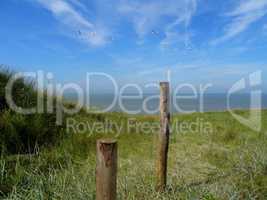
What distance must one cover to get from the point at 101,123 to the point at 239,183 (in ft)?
16.7

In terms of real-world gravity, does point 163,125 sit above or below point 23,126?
above

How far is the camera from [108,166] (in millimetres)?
2371

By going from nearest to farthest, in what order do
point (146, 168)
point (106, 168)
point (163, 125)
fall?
point (106, 168)
point (163, 125)
point (146, 168)

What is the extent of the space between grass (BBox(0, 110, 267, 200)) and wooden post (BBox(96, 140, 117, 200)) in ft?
4.32

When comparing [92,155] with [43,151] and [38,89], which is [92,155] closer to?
[43,151]

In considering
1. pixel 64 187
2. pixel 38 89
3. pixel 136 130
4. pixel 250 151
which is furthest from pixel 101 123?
pixel 64 187

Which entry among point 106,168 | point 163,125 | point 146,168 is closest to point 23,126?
point 146,168

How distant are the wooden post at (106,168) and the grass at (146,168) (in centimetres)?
132

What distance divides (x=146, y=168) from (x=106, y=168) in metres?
3.60

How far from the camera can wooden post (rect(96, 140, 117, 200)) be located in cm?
236

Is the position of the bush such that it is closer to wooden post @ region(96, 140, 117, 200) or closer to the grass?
the grass

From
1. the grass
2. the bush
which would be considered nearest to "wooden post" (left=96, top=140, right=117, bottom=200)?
the grass

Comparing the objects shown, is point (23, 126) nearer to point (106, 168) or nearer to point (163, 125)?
point (163, 125)

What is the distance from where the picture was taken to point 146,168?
5.87m
